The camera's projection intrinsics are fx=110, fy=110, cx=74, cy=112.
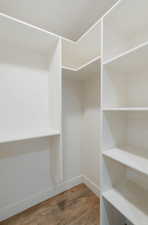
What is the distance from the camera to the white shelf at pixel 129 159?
805 millimetres

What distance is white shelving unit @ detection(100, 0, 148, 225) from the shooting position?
94 centimetres

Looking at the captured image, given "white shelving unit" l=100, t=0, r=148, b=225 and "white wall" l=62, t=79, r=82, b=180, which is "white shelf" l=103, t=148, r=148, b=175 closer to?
"white shelving unit" l=100, t=0, r=148, b=225

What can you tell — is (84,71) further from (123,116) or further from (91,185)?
(91,185)

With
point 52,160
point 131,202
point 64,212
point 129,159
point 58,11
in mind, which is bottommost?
point 64,212

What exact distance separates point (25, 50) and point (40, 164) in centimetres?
156

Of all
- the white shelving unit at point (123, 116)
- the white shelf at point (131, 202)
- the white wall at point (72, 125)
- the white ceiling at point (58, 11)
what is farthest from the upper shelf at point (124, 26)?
the white shelf at point (131, 202)

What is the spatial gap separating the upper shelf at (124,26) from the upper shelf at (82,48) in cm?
16

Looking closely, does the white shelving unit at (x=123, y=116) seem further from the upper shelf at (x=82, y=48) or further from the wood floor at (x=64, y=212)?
the wood floor at (x=64, y=212)

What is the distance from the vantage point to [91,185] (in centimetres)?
181

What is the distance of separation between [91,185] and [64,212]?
56cm

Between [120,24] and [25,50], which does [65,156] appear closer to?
[25,50]

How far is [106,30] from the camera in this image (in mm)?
1038

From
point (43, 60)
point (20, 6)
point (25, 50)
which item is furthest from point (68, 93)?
point (20, 6)

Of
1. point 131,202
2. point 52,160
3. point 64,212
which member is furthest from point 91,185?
point 131,202
